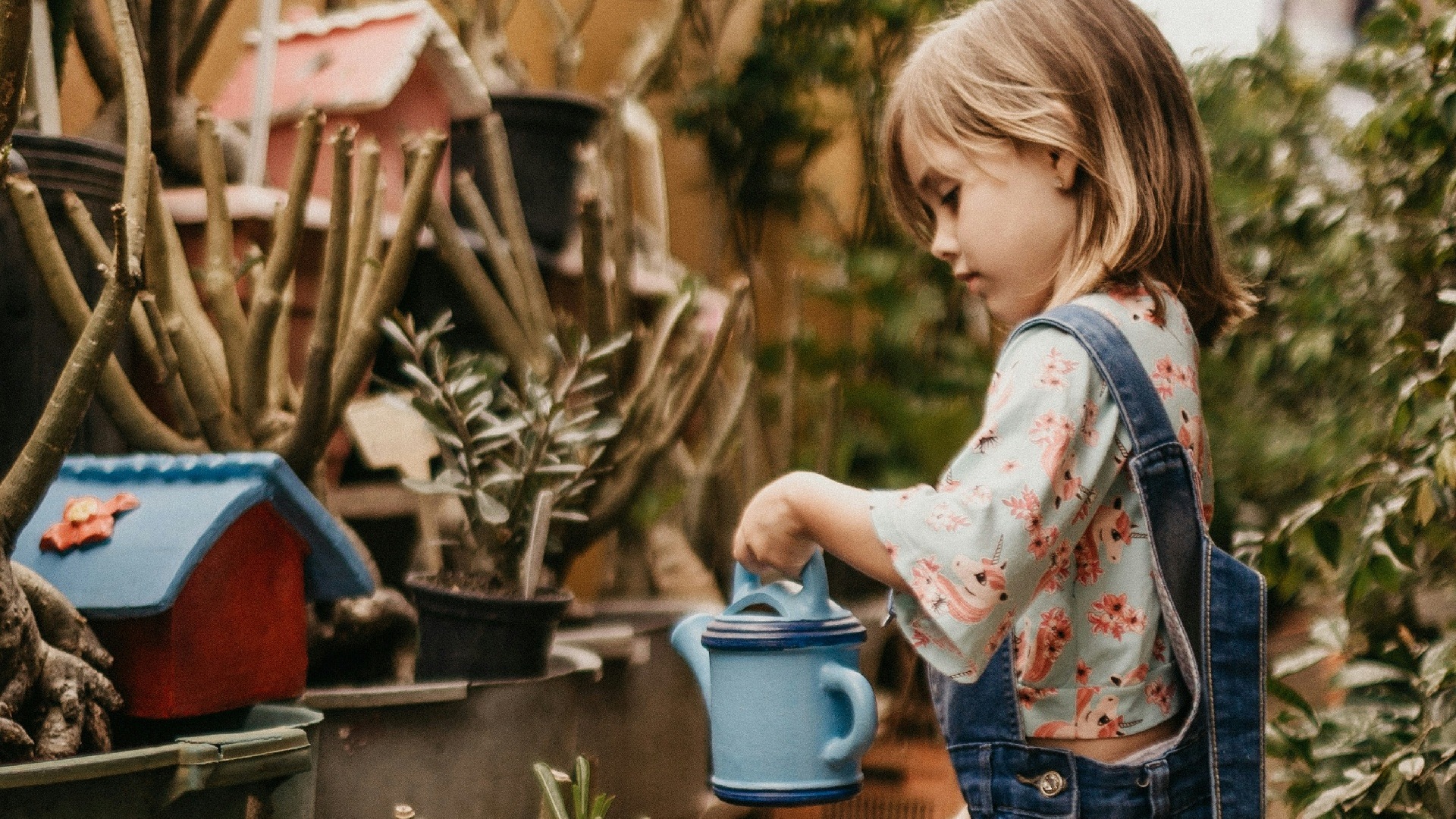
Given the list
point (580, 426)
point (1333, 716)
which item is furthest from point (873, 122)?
point (1333, 716)

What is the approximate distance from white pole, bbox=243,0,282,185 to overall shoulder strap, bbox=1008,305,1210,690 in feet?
4.92

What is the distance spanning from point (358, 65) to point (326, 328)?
38.0 inches

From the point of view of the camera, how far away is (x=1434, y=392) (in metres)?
1.55

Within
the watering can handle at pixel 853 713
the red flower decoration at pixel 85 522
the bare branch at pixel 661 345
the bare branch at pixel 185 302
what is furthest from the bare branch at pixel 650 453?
the watering can handle at pixel 853 713

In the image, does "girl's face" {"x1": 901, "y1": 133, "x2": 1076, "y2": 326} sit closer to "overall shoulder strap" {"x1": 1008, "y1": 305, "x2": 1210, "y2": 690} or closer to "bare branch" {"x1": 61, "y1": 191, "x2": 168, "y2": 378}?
"overall shoulder strap" {"x1": 1008, "y1": 305, "x2": 1210, "y2": 690}

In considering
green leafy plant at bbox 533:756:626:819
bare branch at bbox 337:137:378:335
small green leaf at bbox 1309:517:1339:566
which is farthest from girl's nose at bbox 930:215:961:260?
bare branch at bbox 337:137:378:335

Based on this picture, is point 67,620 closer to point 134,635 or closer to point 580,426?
point 134,635

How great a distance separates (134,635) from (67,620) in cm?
11

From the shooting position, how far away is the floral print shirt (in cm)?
Result: 96

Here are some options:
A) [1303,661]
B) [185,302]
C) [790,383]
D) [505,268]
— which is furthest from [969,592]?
[790,383]

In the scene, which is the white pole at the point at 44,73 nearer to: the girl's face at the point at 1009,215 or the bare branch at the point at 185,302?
the bare branch at the point at 185,302

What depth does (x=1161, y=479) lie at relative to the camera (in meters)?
1.04

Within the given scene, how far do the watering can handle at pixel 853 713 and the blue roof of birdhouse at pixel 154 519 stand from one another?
2.09 ft

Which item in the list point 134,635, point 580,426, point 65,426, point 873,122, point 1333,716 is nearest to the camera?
point 65,426
